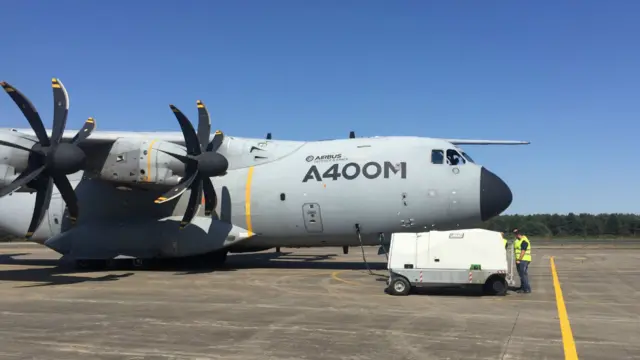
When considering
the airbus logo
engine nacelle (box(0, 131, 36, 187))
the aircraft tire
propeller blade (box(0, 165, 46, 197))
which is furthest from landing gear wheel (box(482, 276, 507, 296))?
engine nacelle (box(0, 131, 36, 187))

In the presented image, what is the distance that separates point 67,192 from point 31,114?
8.13 ft

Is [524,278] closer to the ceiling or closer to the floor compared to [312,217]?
closer to the floor

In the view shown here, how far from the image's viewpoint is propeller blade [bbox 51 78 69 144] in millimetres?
15398

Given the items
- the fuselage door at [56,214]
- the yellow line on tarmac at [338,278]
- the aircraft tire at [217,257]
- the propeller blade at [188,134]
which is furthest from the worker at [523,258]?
the fuselage door at [56,214]

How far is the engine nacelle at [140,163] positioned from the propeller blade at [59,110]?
209 cm

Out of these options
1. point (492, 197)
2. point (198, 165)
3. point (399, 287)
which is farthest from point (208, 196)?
point (492, 197)

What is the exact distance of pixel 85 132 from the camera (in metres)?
16.0

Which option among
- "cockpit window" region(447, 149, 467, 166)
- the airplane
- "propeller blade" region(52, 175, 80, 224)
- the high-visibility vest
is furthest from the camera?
"cockpit window" region(447, 149, 467, 166)

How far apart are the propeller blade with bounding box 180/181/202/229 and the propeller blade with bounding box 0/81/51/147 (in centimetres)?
442

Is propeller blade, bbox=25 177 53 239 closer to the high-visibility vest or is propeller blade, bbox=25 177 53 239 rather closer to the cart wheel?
the cart wheel

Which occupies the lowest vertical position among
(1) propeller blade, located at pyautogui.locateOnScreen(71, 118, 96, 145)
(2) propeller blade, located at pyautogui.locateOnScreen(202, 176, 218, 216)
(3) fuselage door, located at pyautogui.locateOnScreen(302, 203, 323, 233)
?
(3) fuselage door, located at pyautogui.locateOnScreen(302, 203, 323, 233)

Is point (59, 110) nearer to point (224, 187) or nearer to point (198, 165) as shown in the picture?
point (198, 165)

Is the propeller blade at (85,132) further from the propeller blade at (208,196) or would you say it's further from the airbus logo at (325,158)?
the airbus logo at (325,158)

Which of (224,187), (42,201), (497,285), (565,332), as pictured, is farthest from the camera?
(224,187)
